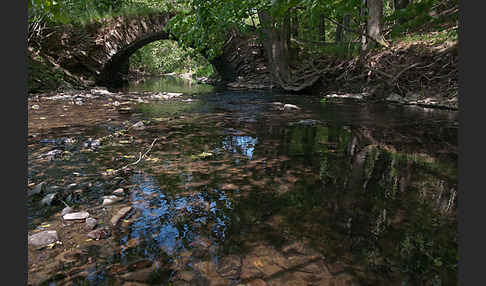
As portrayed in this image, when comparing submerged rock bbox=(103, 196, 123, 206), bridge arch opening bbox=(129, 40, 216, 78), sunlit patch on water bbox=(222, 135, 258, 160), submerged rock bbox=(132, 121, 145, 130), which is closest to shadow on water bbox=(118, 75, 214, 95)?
submerged rock bbox=(132, 121, 145, 130)

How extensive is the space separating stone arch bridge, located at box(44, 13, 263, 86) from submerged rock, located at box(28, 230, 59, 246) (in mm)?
12293

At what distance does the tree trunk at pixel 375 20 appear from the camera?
9727 millimetres

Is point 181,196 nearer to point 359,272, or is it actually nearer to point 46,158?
point 359,272

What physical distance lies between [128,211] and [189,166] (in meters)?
1.02

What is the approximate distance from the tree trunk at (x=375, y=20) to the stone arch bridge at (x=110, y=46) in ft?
21.9

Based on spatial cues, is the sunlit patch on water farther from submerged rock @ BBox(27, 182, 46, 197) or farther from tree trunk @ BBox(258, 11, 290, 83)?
tree trunk @ BBox(258, 11, 290, 83)

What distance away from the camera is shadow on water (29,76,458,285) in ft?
4.70

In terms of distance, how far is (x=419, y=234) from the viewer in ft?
5.67

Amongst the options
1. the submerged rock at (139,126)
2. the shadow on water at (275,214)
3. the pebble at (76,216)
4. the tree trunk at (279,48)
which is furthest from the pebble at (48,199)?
the tree trunk at (279,48)

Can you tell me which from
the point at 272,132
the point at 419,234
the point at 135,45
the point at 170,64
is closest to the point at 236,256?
the point at 419,234

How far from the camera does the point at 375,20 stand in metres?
9.80

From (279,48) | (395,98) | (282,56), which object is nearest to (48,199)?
(395,98)

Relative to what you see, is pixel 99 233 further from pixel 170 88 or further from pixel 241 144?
pixel 170 88

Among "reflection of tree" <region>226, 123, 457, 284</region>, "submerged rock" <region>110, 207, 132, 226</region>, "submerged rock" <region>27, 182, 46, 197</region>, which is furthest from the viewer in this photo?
"submerged rock" <region>27, 182, 46, 197</region>
